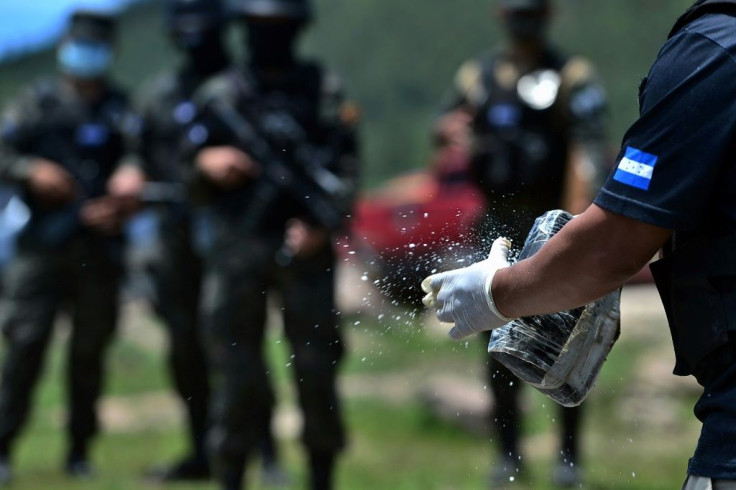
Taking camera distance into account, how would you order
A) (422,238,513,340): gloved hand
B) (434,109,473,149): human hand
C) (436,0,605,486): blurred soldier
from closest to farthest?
1. (422,238,513,340): gloved hand
2. (436,0,605,486): blurred soldier
3. (434,109,473,149): human hand

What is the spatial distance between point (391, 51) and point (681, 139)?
10787 millimetres

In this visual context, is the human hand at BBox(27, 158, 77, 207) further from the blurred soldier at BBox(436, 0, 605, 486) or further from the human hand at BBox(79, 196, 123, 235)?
the blurred soldier at BBox(436, 0, 605, 486)

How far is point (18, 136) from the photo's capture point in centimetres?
704

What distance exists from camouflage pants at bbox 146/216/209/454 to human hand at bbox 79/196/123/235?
29 cm

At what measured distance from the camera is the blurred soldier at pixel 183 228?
22.4 ft

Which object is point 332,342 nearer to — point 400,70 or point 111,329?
point 111,329

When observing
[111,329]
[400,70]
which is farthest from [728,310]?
[400,70]

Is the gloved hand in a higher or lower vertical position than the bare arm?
lower

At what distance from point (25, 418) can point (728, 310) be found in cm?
549

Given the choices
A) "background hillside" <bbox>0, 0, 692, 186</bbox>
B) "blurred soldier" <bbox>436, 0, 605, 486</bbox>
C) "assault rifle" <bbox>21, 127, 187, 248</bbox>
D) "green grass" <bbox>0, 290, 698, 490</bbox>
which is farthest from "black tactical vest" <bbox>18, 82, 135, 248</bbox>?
"background hillside" <bbox>0, 0, 692, 186</bbox>

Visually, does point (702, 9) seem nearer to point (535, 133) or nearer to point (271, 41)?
point (271, 41)

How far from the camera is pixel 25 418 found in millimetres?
6980

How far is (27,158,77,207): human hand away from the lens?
6.95m

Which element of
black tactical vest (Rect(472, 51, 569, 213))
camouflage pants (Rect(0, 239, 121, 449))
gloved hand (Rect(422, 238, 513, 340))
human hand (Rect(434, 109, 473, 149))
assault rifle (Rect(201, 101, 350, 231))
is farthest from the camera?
camouflage pants (Rect(0, 239, 121, 449))
